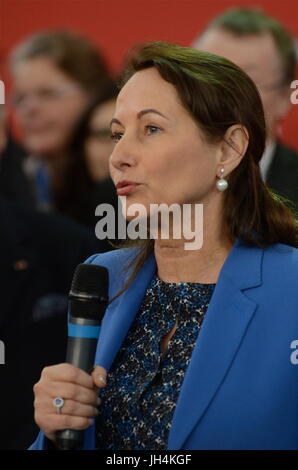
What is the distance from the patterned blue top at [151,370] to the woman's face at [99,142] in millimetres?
1776

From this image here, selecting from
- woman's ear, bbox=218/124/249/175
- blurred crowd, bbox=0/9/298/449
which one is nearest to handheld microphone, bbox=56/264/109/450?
woman's ear, bbox=218/124/249/175

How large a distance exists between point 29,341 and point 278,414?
3.99ft

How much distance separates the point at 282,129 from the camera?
2680 mm

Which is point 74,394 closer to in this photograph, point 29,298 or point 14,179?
point 29,298

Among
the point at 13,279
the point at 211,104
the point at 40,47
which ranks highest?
the point at 40,47

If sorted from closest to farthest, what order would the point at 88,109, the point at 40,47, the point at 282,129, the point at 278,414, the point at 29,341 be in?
the point at 278,414
the point at 29,341
the point at 282,129
the point at 88,109
the point at 40,47

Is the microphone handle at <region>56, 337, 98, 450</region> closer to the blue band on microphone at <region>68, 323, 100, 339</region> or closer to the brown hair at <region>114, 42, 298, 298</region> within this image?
the blue band on microphone at <region>68, 323, 100, 339</region>

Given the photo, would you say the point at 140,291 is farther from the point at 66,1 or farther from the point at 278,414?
the point at 66,1

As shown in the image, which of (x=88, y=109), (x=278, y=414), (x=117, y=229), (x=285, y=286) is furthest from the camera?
(x=88, y=109)

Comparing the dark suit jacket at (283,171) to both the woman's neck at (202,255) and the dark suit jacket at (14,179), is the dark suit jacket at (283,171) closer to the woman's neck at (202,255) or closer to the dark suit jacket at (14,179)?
the woman's neck at (202,255)

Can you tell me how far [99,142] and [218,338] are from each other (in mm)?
2056

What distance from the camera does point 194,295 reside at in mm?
1557

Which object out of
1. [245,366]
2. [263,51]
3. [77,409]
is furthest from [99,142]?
[77,409]

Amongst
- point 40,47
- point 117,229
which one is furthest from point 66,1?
point 117,229
